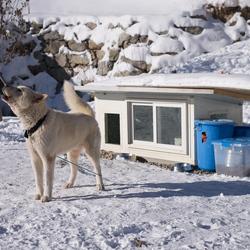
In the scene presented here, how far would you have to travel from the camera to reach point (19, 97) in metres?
4.57

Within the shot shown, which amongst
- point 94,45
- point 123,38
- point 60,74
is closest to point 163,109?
point 123,38

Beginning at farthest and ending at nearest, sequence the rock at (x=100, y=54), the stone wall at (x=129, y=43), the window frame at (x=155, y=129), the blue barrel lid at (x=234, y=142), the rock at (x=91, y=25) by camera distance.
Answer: the rock at (x=91, y=25), the rock at (x=100, y=54), the stone wall at (x=129, y=43), the window frame at (x=155, y=129), the blue barrel lid at (x=234, y=142)

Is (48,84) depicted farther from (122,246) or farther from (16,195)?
(122,246)

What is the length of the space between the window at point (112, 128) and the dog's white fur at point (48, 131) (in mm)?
3153

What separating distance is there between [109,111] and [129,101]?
2.27 feet

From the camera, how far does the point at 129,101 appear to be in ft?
27.4

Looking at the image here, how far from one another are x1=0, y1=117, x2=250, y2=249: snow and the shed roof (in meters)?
1.58

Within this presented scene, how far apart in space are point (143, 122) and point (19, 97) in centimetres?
405

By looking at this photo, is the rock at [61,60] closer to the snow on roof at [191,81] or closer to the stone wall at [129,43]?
the stone wall at [129,43]

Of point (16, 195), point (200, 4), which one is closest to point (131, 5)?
point (200, 4)

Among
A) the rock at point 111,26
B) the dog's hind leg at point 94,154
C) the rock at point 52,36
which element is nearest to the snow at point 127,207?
the dog's hind leg at point 94,154

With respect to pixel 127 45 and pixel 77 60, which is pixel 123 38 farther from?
pixel 77 60

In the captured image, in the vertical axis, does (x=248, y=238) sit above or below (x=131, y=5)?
below

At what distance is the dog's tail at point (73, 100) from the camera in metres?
5.60
